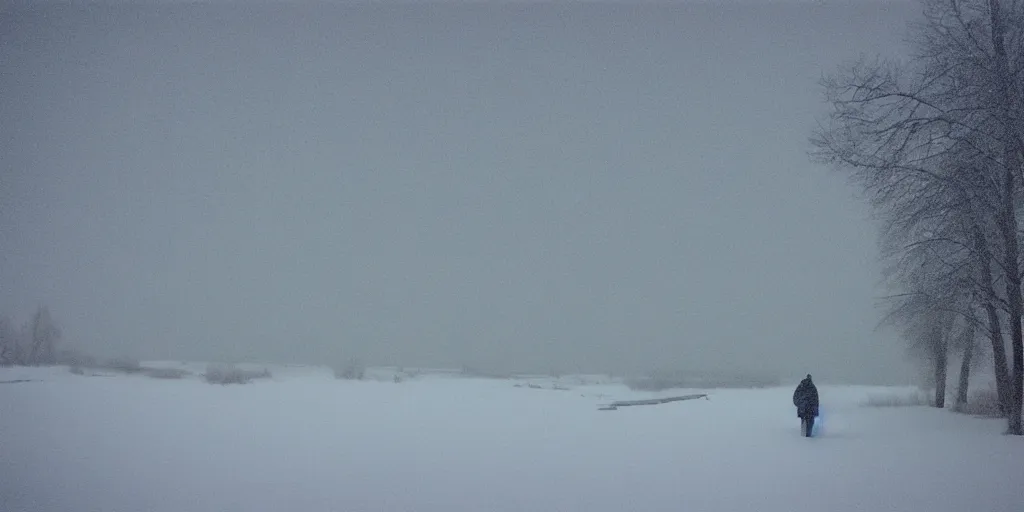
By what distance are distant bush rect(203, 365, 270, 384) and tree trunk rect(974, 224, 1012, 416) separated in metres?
32.0

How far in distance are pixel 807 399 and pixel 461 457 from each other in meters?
10.7

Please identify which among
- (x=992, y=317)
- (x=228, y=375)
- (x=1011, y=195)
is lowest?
(x=228, y=375)

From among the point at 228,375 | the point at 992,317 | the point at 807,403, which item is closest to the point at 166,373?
the point at 228,375

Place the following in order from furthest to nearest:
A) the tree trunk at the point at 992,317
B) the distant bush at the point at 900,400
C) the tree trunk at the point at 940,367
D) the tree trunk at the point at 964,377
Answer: the distant bush at the point at 900,400 → the tree trunk at the point at 940,367 → the tree trunk at the point at 964,377 → the tree trunk at the point at 992,317

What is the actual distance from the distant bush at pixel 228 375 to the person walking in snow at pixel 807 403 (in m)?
27.0

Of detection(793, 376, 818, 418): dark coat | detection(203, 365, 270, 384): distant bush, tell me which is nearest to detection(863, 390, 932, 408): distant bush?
detection(793, 376, 818, 418): dark coat

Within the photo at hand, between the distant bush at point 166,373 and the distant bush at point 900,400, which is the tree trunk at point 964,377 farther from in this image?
the distant bush at point 166,373

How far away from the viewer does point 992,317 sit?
18.7 metres

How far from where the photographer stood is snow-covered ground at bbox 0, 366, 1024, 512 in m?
10.2

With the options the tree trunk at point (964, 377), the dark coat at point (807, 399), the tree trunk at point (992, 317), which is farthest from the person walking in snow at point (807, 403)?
the tree trunk at point (964, 377)

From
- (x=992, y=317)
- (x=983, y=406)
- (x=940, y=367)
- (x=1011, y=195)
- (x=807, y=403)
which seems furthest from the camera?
(x=940, y=367)

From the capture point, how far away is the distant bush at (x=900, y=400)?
99.0 feet

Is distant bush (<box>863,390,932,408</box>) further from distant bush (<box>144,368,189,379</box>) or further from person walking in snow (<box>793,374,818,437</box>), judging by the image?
distant bush (<box>144,368,189,379</box>)

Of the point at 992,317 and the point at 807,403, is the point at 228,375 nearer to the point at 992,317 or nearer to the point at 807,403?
the point at 807,403
